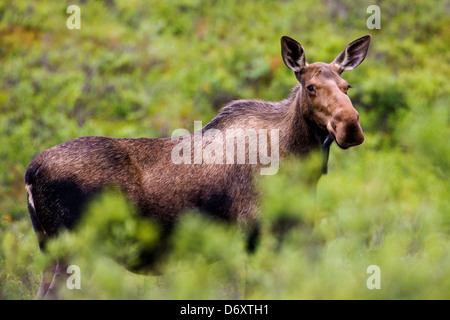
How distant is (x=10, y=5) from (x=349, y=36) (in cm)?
898

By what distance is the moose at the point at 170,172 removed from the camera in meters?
5.47

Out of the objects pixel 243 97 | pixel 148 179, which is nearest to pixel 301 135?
pixel 148 179

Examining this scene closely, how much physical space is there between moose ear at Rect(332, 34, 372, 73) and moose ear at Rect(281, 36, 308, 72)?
412mm

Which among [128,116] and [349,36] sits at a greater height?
[349,36]

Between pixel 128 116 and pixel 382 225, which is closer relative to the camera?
pixel 382 225

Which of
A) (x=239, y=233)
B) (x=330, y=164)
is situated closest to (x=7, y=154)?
(x=330, y=164)

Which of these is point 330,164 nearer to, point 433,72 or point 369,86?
point 369,86

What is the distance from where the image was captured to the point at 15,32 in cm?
1572

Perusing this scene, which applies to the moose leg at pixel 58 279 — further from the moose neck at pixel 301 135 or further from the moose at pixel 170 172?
the moose neck at pixel 301 135

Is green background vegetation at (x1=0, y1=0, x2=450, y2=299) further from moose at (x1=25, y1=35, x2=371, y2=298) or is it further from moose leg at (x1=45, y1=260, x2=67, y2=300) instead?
moose leg at (x1=45, y1=260, x2=67, y2=300)

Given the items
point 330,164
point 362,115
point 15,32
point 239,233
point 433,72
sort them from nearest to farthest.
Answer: point 239,233
point 330,164
point 362,115
point 433,72
point 15,32

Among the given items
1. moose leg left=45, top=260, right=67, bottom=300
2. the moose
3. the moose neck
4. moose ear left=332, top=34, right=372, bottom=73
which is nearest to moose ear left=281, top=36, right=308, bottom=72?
the moose

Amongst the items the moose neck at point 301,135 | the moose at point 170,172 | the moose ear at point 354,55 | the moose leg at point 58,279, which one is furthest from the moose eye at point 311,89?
the moose leg at point 58,279

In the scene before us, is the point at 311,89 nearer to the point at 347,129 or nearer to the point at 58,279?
the point at 347,129
